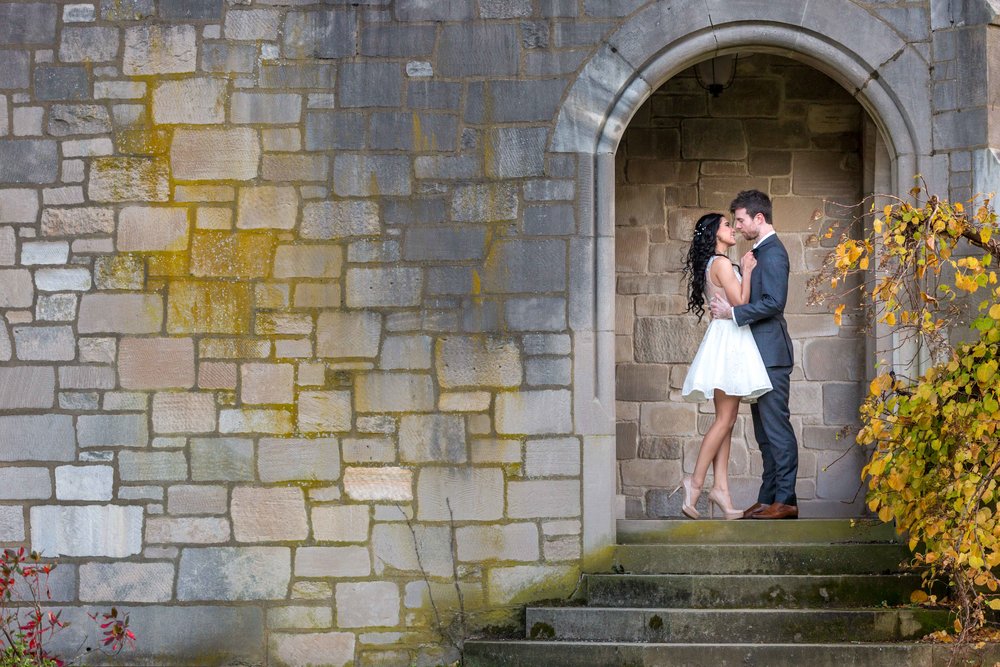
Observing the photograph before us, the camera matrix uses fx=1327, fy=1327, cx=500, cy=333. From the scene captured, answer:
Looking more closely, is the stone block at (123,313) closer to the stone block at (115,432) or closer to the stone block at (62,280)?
the stone block at (62,280)

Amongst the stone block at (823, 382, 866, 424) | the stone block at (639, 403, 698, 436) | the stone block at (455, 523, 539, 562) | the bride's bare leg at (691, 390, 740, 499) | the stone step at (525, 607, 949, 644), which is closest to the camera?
the stone step at (525, 607, 949, 644)

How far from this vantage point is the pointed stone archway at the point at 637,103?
20.6ft

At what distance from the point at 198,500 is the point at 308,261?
1265 mm

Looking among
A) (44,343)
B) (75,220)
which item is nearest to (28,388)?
(44,343)

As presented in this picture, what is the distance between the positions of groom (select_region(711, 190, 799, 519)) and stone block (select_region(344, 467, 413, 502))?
1719mm

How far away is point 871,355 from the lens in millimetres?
7488

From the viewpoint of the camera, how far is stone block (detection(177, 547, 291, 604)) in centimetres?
632

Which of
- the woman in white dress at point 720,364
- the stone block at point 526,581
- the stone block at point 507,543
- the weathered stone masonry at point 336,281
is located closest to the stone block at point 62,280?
the weathered stone masonry at point 336,281

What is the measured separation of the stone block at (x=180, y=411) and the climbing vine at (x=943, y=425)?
292cm

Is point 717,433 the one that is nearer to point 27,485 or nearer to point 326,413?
point 326,413

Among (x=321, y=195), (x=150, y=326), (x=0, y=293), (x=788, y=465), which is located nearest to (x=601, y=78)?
(x=321, y=195)

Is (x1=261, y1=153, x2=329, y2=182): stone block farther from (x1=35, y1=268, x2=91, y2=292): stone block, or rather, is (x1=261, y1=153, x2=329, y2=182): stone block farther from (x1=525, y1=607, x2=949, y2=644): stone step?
(x1=525, y1=607, x2=949, y2=644): stone step

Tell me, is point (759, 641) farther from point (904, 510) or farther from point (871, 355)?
point (871, 355)

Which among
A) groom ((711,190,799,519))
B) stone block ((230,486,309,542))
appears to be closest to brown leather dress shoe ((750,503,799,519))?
groom ((711,190,799,519))
